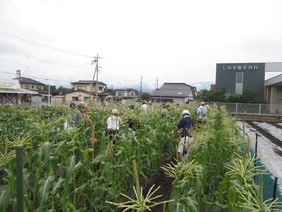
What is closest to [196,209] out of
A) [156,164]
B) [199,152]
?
[199,152]

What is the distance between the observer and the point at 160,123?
17.9 ft

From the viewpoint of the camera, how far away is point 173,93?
41156 mm

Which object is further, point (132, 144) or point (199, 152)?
point (132, 144)

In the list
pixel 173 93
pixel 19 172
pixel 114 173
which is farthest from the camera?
pixel 173 93

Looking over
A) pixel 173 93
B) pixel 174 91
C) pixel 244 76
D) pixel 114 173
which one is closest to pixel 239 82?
pixel 244 76

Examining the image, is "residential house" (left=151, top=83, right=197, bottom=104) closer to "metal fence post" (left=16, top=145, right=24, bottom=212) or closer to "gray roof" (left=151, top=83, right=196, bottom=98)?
"gray roof" (left=151, top=83, right=196, bottom=98)

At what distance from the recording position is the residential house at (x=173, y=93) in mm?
39375

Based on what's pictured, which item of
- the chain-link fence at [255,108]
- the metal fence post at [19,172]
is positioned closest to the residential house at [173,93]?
the chain-link fence at [255,108]

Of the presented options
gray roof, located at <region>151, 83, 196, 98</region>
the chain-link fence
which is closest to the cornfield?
the chain-link fence

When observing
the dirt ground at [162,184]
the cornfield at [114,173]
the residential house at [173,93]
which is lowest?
the dirt ground at [162,184]

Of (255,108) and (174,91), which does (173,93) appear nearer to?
(174,91)

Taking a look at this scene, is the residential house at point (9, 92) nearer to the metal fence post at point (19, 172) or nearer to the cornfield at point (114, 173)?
the cornfield at point (114, 173)

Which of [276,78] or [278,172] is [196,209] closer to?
[278,172]

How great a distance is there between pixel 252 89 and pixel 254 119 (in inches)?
313
